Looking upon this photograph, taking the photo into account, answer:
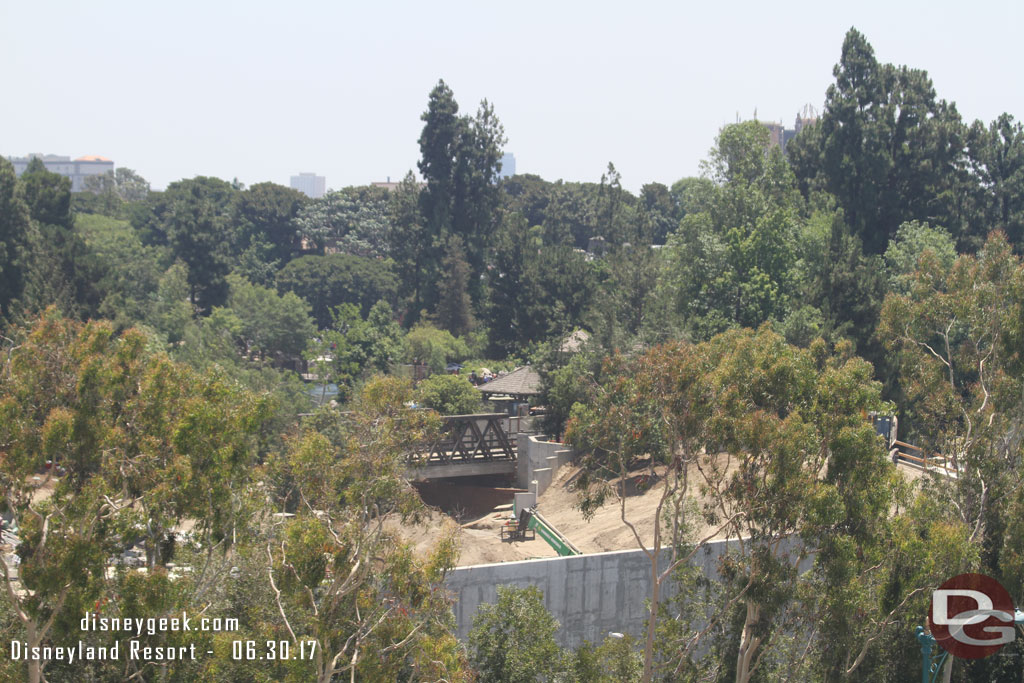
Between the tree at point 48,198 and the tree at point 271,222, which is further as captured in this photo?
the tree at point 271,222

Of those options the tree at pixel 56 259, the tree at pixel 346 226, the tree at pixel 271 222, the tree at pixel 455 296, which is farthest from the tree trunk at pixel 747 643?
the tree at pixel 271 222

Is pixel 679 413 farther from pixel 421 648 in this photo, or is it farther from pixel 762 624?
pixel 421 648

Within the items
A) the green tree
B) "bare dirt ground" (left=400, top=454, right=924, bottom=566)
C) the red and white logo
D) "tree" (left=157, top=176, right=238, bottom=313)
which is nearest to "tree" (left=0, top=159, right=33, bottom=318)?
the green tree

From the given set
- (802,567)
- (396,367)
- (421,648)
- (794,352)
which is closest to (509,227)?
(396,367)

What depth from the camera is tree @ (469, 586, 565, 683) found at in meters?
15.8

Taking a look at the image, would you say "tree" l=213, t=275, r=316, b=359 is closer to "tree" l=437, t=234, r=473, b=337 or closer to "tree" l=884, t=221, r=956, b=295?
"tree" l=437, t=234, r=473, b=337

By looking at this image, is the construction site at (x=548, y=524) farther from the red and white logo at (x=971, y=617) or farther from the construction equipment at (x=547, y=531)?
the red and white logo at (x=971, y=617)

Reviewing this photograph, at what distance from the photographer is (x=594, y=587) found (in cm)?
2122

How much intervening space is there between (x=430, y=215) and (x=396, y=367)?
23.0 metres

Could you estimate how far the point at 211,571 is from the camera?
47.8 feet

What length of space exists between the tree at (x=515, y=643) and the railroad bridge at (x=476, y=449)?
18.8m

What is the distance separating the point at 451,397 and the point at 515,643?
914 inches

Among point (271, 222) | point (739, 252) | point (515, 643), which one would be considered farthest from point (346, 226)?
point (515, 643)

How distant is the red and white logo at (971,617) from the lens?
648 inches
